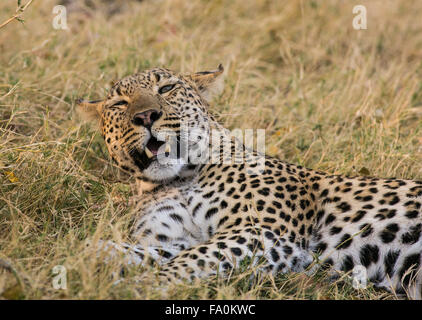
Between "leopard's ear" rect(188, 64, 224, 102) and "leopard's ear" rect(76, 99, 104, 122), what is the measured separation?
0.87 metres

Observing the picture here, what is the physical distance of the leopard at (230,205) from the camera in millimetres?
4449

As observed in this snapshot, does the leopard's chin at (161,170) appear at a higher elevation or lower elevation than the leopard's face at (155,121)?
lower

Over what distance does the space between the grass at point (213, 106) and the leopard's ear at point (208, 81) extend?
0.55 metres

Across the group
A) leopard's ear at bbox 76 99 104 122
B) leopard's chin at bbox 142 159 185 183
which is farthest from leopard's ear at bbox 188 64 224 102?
leopard's chin at bbox 142 159 185 183

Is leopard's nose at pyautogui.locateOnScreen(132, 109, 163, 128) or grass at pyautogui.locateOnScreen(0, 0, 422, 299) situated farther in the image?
leopard's nose at pyautogui.locateOnScreen(132, 109, 163, 128)

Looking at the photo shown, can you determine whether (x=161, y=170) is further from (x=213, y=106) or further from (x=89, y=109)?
(x=213, y=106)

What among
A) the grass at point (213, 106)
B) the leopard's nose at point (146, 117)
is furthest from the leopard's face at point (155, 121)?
the grass at point (213, 106)

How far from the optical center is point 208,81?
5961 millimetres

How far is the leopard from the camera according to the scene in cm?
445

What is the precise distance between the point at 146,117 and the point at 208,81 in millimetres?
1212

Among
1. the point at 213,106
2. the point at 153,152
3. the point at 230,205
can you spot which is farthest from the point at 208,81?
the point at 230,205

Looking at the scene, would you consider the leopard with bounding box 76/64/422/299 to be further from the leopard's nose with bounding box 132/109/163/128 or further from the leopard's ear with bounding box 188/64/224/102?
the leopard's ear with bounding box 188/64/224/102

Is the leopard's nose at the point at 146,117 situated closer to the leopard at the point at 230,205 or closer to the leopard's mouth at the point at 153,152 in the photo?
the leopard at the point at 230,205

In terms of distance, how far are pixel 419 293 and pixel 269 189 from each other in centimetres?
130
